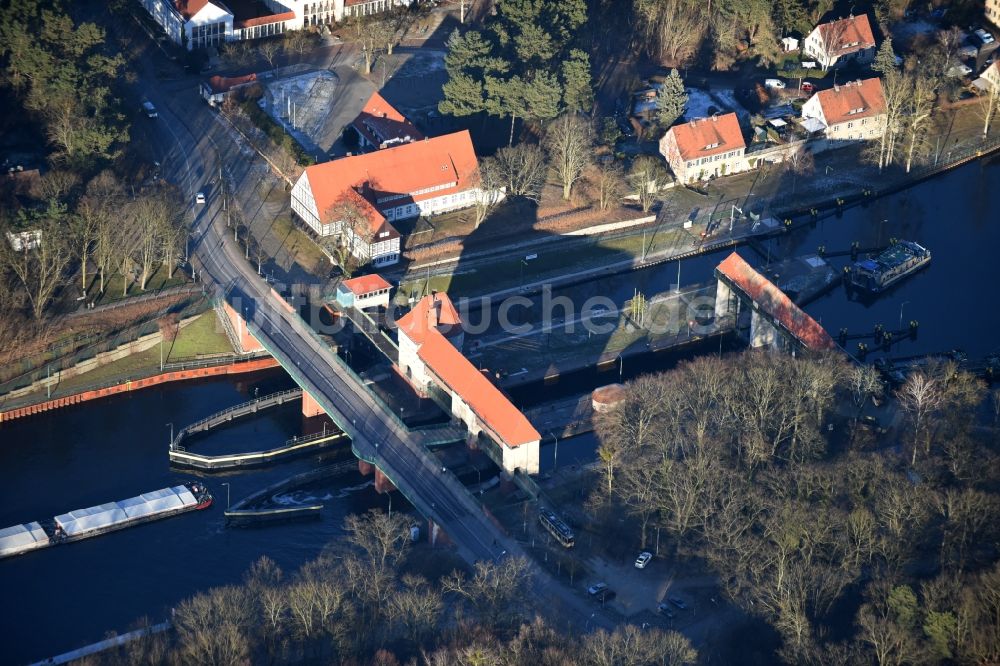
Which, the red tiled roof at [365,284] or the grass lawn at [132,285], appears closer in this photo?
the red tiled roof at [365,284]

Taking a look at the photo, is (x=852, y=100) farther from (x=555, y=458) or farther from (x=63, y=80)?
(x=63, y=80)

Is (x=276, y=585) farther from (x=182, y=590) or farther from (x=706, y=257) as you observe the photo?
(x=706, y=257)

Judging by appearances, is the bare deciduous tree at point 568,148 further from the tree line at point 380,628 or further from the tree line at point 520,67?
the tree line at point 380,628

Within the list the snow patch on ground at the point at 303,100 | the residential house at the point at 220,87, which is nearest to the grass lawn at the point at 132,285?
the snow patch on ground at the point at 303,100

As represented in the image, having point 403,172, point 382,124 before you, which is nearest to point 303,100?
point 382,124

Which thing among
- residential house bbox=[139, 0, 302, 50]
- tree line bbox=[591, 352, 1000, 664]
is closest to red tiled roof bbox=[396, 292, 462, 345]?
tree line bbox=[591, 352, 1000, 664]

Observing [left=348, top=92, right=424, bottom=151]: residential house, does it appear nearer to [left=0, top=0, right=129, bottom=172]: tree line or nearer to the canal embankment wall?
[left=0, top=0, right=129, bottom=172]: tree line
